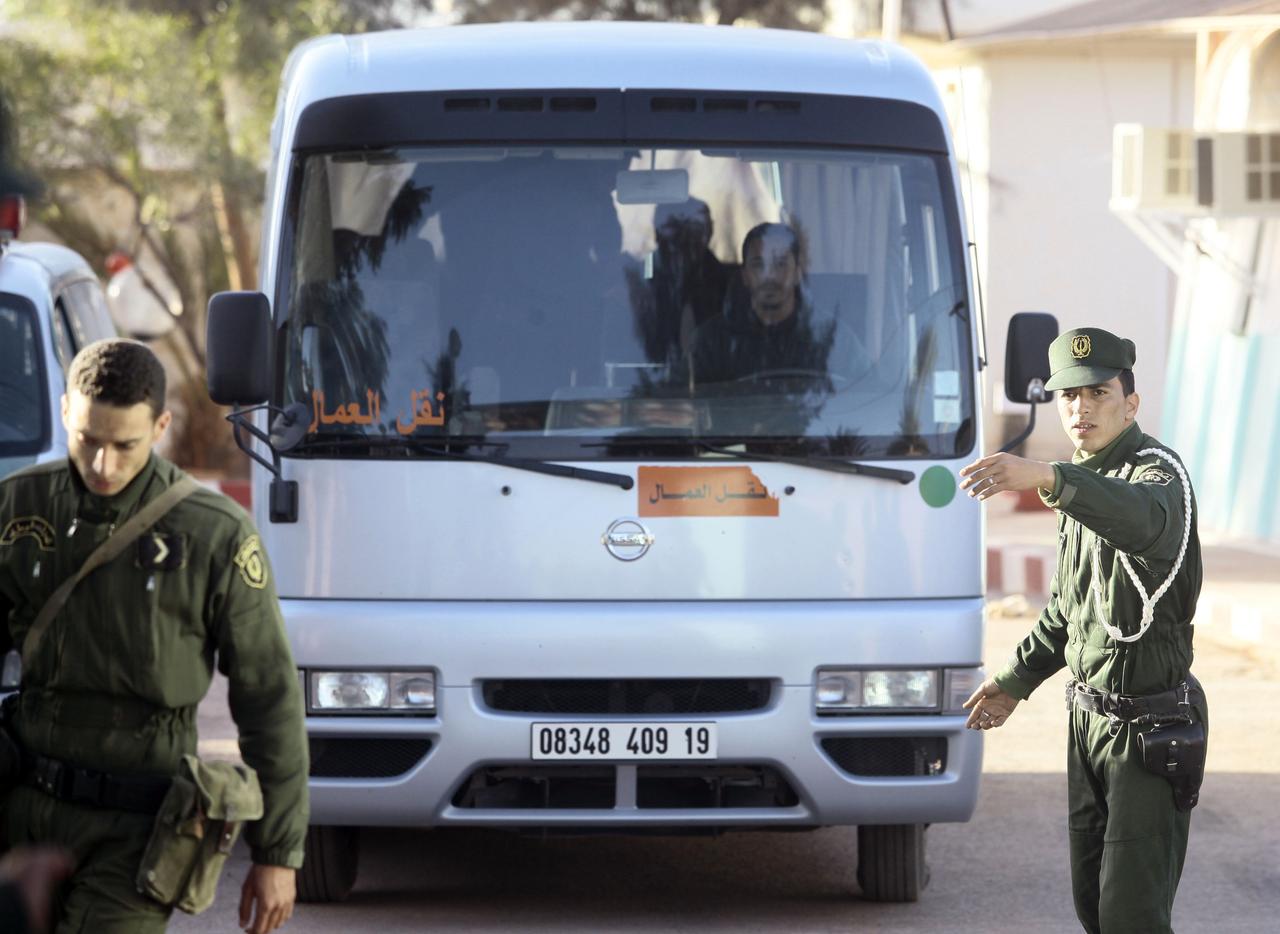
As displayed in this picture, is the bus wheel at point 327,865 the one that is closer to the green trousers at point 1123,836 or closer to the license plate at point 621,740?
the license plate at point 621,740

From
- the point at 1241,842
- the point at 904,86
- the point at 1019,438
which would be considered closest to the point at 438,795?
the point at 1019,438

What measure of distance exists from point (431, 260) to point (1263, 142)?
12.7 m

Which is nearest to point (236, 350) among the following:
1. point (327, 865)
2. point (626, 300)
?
point (626, 300)

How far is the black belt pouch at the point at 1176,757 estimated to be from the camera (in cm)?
490

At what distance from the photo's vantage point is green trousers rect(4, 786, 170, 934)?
3.68 metres

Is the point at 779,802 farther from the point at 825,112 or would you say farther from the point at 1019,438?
the point at 825,112

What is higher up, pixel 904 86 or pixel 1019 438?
pixel 904 86

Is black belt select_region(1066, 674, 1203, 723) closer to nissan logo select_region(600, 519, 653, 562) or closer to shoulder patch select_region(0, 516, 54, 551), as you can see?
nissan logo select_region(600, 519, 653, 562)

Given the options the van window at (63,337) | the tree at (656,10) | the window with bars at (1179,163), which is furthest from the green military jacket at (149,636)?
the tree at (656,10)

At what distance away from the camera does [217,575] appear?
3.78 meters

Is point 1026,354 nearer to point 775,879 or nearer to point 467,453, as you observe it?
point 467,453

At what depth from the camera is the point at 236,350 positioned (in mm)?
5965

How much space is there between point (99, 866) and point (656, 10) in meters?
28.6

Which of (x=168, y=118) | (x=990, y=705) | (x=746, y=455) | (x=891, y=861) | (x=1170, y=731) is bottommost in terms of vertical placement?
(x=891, y=861)
